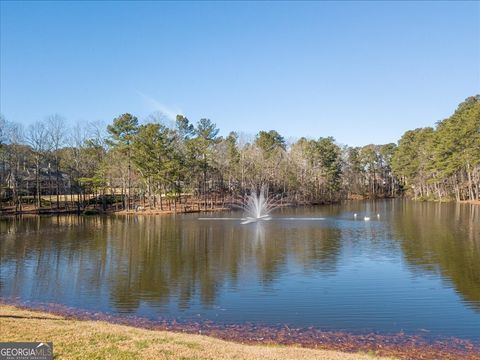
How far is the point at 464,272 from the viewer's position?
65.0 ft

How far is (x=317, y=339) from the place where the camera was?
12.1 m

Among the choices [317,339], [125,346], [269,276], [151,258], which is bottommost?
[317,339]

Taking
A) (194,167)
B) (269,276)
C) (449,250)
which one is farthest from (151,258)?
(194,167)

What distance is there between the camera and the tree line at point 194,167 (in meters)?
63.0

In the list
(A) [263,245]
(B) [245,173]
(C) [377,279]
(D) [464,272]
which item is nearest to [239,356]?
(C) [377,279]

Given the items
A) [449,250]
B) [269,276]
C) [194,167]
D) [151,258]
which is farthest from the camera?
[194,167]

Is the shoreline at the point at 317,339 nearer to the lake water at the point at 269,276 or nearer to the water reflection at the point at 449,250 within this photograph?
the lake water at the point at 269,276

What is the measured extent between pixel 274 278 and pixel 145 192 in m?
52.9

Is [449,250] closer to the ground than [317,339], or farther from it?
farther from it

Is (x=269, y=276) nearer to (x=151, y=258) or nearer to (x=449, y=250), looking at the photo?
(x=151, y=258)

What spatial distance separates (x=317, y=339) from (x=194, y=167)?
61.6m

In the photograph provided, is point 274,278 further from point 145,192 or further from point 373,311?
point 145,192

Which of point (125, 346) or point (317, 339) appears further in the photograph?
point (317, 339)

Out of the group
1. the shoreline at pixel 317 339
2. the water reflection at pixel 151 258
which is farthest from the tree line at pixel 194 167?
the shoreline at pixel 317 339
